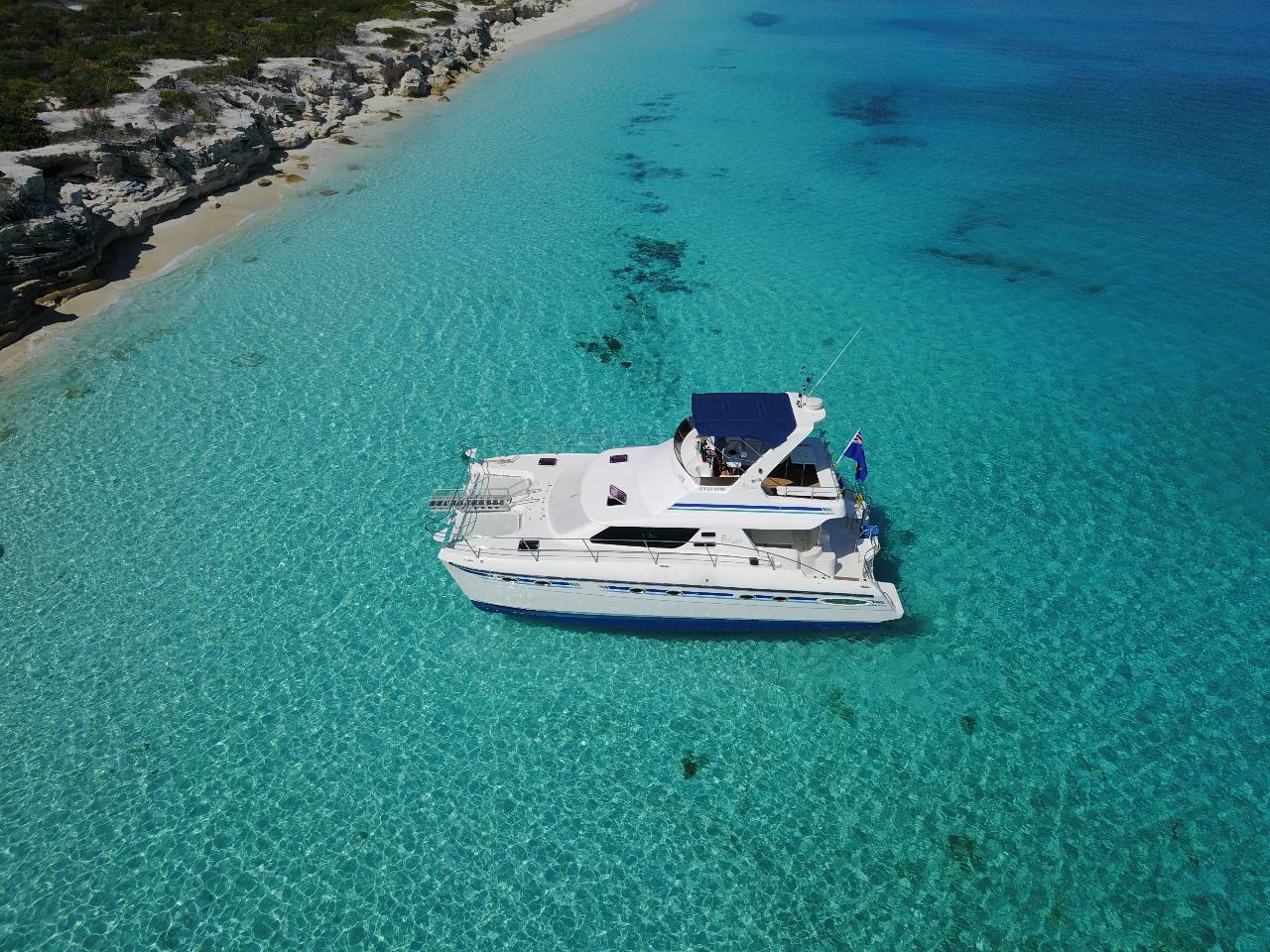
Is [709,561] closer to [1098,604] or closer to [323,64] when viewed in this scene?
[1098,604]

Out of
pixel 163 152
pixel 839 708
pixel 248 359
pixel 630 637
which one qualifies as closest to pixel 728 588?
pixel 630 637

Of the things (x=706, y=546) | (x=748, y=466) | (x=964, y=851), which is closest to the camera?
(x=964, y=851)

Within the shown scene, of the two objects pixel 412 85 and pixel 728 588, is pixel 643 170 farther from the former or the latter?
pixel 728 588

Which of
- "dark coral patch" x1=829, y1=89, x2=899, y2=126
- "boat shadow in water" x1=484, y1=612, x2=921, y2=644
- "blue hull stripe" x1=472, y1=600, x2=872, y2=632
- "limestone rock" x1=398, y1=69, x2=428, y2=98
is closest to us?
"blue hull stripe" x1=472, y1=600, x2=872, y2=632

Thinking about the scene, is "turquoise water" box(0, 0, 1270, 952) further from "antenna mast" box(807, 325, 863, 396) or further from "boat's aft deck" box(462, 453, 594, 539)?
"boat's aft deck" box(462, 453, 594, 539)

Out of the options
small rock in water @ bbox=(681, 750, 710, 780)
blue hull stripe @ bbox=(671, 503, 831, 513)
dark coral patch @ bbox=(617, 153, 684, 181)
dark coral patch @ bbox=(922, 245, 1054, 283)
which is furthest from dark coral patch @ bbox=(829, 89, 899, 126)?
small rock in water @ bbox=(681, 750, 710, 780)

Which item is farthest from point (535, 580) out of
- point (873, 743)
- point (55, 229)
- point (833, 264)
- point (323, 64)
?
point (323, 64)
